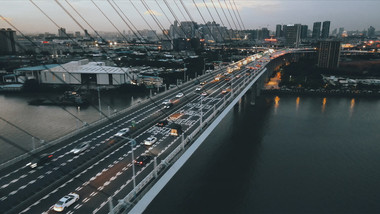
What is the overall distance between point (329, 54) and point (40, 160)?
37.7 metres

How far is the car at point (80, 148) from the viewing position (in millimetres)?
7090

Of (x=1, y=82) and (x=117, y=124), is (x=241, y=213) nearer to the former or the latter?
(x=117, y=124)

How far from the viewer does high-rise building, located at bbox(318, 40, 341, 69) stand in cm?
3412

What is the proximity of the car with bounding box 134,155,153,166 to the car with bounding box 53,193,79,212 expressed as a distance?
168 centimetres

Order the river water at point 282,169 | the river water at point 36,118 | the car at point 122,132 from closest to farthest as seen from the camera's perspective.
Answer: the river water at point 282,169 → the car at point 122,132 → the river water at point 36,118

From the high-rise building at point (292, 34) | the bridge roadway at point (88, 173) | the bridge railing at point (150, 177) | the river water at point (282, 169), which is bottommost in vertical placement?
the river water at point (282, 169)

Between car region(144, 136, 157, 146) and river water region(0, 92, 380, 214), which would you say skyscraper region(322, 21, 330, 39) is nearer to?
river water region(0, 92, 380, 214)

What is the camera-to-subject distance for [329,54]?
3447cm

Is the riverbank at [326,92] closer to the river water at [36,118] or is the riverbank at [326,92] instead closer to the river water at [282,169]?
the river water at [282,169]

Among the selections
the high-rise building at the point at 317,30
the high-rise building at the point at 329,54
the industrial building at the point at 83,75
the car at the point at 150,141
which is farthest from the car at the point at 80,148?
the high-rise building at the point at 317,30

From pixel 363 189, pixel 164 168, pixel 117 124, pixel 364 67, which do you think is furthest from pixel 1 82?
pixel 364 67

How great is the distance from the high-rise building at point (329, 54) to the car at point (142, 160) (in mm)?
35195

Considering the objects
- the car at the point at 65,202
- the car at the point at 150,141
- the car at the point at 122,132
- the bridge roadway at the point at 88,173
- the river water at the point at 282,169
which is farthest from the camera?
the car at the point at 122,132

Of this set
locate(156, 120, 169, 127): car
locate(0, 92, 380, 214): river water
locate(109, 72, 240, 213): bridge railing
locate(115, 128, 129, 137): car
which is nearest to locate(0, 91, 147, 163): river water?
locate(0, 92, 380, 214): river water
